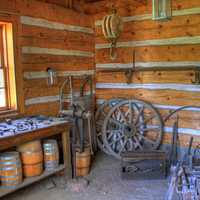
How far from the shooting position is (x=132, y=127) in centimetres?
451

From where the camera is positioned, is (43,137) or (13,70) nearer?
(43,137)

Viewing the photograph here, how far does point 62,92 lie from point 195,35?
2.14 meters

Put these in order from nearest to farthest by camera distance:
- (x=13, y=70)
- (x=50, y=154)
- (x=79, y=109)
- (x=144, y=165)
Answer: (x=50, y=154)
(x=13, y=70)
(x=144, y=165)
(x=79, y=109)

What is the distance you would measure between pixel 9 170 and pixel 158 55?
2684 millimetres

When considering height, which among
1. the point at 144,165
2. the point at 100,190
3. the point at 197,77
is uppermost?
the point at 197,77

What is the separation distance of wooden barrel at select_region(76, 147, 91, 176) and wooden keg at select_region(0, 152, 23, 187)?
950mm

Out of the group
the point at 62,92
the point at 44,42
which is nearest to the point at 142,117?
the point at 62,92

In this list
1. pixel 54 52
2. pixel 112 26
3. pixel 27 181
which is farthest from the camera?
pixel 54 52

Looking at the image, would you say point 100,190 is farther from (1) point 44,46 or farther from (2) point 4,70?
(1) point 44,46

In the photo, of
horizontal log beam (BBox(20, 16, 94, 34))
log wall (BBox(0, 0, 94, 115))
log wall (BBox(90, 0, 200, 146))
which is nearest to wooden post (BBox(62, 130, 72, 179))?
log wall (BBox(0, 0, 94, 115))

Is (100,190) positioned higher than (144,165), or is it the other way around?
(144,165)

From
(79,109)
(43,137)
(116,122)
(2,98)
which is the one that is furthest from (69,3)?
(43,137)

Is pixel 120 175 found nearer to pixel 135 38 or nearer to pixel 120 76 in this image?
pixel 120 76

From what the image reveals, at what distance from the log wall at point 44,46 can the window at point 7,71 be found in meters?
Result: 0.10
